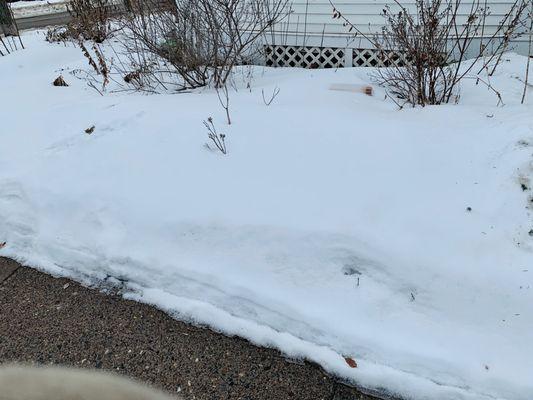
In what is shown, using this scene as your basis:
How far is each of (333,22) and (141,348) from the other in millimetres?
5101

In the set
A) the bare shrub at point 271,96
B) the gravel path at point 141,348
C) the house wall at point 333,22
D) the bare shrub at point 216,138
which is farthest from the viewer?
the house wall at point 333,22

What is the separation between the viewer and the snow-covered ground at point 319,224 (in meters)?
2.36

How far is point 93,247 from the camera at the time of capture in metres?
3.16

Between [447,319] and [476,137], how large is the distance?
1443mm

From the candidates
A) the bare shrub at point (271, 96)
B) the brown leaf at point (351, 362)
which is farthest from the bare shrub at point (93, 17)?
the brown leaf at point (351, 362)

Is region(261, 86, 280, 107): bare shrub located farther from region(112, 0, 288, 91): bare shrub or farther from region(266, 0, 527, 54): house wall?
region(266, 0, 527, 54): house wall

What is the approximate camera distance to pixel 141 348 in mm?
2551

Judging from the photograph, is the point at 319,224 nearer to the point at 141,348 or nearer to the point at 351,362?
the point at 351,362

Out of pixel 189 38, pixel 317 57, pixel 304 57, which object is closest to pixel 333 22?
pixel 317 57

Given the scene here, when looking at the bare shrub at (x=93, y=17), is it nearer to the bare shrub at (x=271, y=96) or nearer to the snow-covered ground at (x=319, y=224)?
the snow-covered ground at (x=319, y=224)

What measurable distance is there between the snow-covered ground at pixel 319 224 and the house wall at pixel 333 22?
6.12 feet

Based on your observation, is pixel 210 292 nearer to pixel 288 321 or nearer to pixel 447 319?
pixel 288 321

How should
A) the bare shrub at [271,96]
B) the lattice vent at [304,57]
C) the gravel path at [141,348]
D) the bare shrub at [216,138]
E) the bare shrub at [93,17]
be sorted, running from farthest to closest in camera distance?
1. the bare shrub at [93,17]
2. the lattice vent at [304,57]
3. the bare shrub at [271,96]
4. the bare shrub at [216,138]
5. the gravel path at [141,348]

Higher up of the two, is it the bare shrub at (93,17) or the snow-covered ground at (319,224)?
the bare shrub at (93,17)
